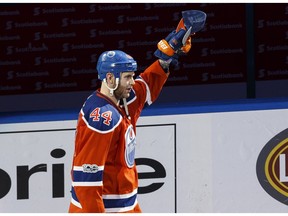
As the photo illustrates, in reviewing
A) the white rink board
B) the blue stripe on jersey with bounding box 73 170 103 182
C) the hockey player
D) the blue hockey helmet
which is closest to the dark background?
the white rink board

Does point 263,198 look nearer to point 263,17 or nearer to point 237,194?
point 237,194

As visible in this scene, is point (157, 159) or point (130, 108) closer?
point (130, 108)

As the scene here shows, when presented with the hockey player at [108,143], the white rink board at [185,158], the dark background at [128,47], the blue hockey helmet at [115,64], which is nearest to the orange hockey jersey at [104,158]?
the hockey player at [108,143]

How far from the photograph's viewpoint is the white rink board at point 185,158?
8898mm

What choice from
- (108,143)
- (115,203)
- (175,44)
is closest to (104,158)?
(108,143)

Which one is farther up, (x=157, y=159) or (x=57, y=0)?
(x=57, y=0)

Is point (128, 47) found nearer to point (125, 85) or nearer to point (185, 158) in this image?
point (185, 158)

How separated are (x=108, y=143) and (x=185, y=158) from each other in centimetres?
149

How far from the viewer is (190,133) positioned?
29.5 feet

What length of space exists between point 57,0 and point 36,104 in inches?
30.2

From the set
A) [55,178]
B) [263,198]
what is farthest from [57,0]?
[263,198]

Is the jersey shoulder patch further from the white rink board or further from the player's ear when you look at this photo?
the white rink board

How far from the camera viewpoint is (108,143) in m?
7.58

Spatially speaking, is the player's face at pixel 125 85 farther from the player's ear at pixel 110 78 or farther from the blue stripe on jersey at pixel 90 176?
the blue stripe on jersey at pixel 90 176
